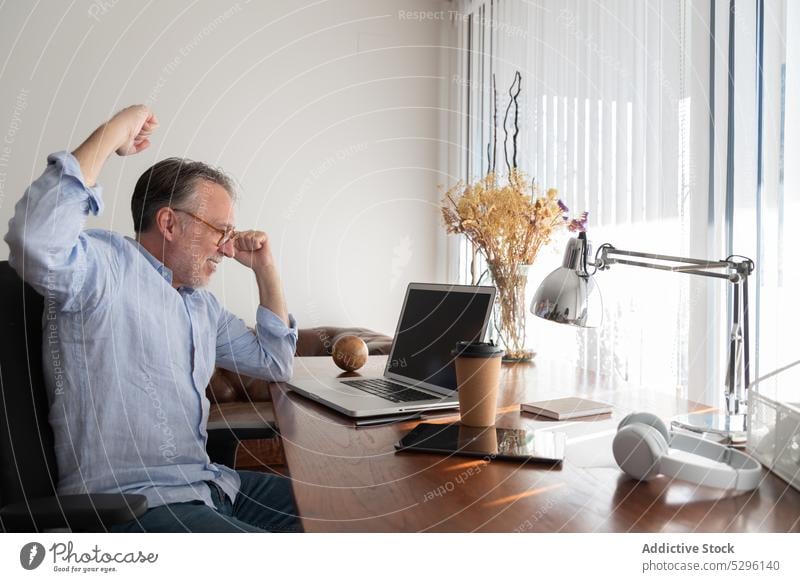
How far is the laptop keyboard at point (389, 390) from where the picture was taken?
1212 mm

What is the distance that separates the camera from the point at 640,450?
757 mm

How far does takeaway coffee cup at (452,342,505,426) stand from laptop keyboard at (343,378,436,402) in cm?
20

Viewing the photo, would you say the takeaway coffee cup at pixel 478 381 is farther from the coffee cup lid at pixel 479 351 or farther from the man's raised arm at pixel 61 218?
the man's raised arm at pixel 61 218

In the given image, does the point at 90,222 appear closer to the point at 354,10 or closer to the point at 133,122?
the point at 354,10

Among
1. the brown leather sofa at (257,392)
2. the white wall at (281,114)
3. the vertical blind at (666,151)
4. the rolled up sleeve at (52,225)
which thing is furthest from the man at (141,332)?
the white wall at (281,114)

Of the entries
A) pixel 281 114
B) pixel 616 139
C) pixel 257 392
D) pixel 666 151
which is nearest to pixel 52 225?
pixel 666 151

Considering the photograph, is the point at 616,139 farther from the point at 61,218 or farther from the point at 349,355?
the point at 61,218

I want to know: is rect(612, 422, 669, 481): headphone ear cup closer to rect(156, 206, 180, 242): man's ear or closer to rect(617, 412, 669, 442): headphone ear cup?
rect(617, 412, 669, 442): headphone ear cup

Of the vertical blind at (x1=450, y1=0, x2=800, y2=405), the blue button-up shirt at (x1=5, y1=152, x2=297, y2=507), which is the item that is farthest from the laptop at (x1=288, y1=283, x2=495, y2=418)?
the vertical blind at (x1=450, y1=0, x2=800, y2=405)

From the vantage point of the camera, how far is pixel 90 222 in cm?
303

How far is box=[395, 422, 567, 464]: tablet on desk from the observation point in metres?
0.85

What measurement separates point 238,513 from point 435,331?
1.60ft
